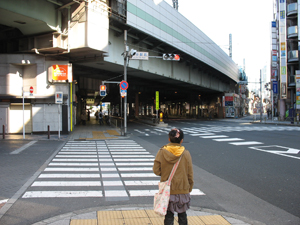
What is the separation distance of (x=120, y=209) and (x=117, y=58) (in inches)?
726

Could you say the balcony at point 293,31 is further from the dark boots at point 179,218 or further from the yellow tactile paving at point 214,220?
the dark boots at point 179,218

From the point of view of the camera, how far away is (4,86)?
59.4 feet

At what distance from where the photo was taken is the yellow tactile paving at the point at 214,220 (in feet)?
13.6

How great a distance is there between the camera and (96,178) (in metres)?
7.11

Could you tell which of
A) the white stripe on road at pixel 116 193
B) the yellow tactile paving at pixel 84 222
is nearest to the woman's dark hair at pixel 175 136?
the yellow tactile paving at pixel 84 222

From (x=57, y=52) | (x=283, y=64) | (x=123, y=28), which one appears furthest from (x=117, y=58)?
(x=283, y=64)

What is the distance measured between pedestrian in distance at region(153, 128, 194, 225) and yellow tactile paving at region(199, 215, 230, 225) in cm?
99

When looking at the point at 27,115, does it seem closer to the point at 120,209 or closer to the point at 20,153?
the point at 20,153

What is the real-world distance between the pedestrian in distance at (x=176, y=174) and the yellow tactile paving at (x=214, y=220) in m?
0.99

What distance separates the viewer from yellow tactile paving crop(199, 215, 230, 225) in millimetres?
4145

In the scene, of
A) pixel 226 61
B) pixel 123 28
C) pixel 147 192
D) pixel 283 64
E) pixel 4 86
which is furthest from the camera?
pixel 226 61

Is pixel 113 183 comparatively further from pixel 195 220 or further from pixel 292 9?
pixel 292 9

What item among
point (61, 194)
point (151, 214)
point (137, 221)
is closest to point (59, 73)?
point (61, 194)

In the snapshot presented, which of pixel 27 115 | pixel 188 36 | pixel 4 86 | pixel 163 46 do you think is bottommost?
pixel 27 115
